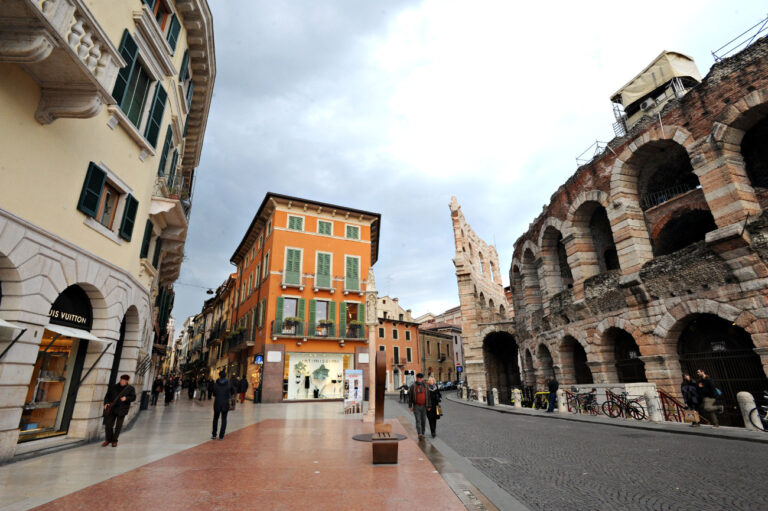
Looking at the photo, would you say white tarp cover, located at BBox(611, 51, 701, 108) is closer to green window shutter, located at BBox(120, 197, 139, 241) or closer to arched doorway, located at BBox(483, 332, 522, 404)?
arched doorway, located at BBox(483, 332, 522, 404)

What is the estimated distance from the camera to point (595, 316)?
16.0 meters

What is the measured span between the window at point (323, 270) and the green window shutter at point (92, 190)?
17.8 meters

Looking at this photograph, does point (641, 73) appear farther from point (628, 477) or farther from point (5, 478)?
point (5, 478)

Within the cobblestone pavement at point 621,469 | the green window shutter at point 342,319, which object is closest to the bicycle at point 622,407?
the cobblestone pavement at point 621,469

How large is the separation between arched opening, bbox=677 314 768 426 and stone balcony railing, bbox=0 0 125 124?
1710 cm

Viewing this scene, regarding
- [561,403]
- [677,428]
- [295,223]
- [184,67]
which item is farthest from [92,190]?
[295,223]

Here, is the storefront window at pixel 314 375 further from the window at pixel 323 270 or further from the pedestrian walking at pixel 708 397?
the pedestrian walking at pixel 708 397

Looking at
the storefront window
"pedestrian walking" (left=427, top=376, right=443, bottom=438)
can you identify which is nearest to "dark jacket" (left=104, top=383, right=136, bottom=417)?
"pedestrian walking" (left=427, top=376, right=443, bottom=438)

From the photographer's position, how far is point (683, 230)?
54.9 feet

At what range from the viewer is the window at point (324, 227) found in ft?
89.6

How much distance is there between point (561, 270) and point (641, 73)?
58.3 feet

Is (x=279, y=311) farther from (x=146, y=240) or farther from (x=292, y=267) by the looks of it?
(x=146, y=240)

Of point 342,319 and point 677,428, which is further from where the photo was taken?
point 342,319

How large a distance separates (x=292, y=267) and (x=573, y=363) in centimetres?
1756
